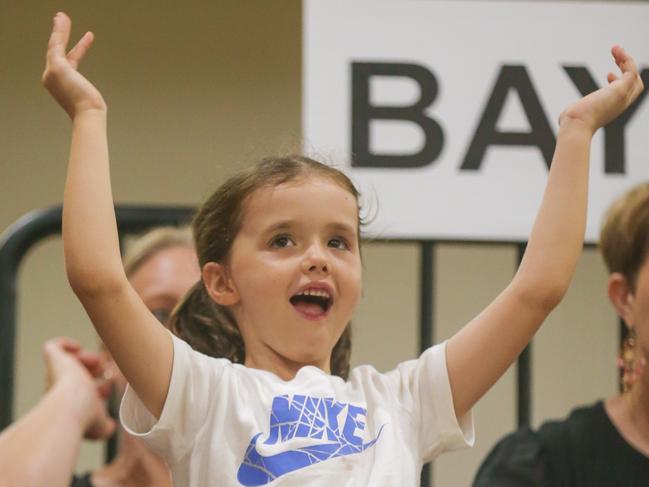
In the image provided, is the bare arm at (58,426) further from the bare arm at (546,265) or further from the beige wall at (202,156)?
the beige wall at (202,156)

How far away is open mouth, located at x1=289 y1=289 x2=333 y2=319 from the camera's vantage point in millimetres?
1232

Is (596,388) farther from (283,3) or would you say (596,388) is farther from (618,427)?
(618,427)

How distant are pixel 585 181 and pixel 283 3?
2037 mm

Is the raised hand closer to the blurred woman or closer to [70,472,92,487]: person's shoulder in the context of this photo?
the blurred woman

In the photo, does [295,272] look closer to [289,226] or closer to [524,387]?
[289,226]

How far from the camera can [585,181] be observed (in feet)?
3.94

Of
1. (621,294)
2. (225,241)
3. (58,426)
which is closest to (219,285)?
(225,241)

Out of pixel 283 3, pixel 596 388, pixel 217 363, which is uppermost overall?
pixel 283 3

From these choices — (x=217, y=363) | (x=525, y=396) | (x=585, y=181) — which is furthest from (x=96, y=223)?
(x=525, y=396)

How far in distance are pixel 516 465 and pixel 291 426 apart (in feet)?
1.41

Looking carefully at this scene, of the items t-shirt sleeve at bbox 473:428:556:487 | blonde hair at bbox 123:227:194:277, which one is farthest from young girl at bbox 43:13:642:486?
blonde hair at bbox 123:227:194:277

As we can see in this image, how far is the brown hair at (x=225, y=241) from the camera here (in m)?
1.31

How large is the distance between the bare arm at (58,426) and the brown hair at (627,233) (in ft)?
2.43

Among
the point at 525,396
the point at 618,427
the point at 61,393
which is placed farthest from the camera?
the point at 525,396
